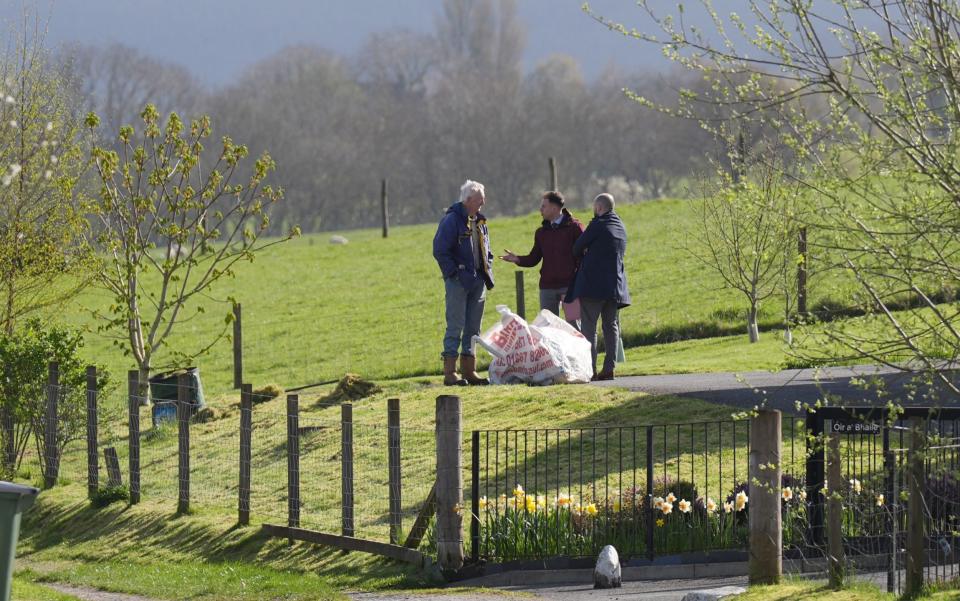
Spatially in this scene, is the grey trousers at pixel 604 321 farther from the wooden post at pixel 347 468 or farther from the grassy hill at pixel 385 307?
the wooden post at pixel 347 468

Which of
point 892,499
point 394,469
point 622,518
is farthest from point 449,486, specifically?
point 892,499

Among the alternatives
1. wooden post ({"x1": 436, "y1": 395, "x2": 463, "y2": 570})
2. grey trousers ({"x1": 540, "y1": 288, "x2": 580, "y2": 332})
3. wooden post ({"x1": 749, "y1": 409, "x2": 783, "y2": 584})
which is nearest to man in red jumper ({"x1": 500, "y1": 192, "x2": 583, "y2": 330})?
grey trousers ({"x1": 540, "y1": 288, "x2": 580, "y2": 332})

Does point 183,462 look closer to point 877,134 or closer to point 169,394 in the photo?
point 169,394

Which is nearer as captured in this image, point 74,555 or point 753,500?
point 753,500

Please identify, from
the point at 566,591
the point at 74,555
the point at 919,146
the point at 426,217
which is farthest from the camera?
the point at 426,217

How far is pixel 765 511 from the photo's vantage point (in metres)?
9.56

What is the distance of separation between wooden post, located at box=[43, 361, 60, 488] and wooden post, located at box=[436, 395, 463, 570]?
6.97m

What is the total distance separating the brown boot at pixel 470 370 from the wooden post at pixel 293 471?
146 inches

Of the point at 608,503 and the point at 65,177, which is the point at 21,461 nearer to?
the point at 65,177

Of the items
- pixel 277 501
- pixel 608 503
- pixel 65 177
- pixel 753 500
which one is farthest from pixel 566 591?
pixel 65 177

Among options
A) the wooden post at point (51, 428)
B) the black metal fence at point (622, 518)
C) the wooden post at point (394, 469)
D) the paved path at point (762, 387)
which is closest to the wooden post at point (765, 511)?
the black metal fence at point (622, 518)

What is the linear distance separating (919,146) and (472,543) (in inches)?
219

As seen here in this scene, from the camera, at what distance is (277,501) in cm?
1484

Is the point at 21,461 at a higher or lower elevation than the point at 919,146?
lower
